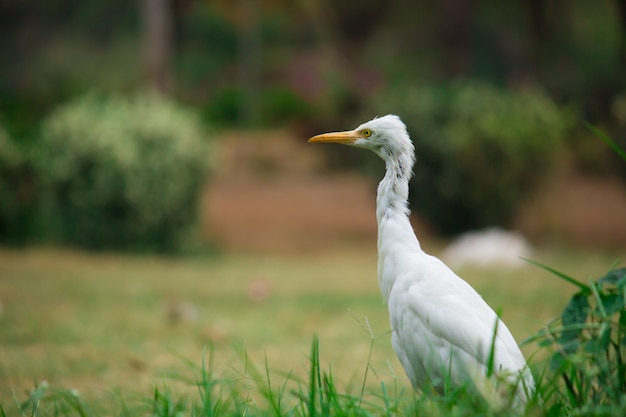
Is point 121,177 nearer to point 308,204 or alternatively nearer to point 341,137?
point 308,204

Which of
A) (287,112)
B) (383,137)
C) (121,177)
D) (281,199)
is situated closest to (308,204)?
(281,199)

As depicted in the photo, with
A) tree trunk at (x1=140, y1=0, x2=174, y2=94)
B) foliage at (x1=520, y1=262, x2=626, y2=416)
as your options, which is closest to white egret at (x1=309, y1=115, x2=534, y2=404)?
foliage at (x1=520, y1=262, x2=626, y2=416)

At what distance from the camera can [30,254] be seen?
8844 mm

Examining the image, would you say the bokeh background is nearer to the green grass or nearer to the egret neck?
the green grass

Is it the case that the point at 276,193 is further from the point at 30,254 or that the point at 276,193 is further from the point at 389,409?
the point at 389,409

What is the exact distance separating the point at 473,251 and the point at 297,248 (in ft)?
10.1

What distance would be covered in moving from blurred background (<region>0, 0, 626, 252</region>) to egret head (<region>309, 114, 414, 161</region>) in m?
6.53

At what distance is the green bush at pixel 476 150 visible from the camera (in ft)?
35.8

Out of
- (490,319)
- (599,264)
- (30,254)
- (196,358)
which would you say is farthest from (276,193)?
(490,319)

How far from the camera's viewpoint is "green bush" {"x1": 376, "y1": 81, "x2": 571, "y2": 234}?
10906mm

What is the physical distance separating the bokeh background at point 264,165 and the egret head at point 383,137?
915mm

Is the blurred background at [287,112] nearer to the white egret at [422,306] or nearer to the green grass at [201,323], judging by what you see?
the green grass at [201,323]

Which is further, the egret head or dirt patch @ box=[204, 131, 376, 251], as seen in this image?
dirt patch @ box=[204, 131, 376, 251]

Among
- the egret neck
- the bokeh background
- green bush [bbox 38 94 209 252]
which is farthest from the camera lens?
green bush [bbox 38 94 209 252]
